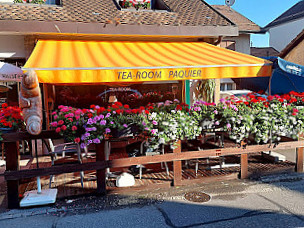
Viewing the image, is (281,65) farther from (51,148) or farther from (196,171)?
(51,148)

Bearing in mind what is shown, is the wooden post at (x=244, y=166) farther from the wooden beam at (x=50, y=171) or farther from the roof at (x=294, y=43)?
the roof at (x=294, y=43)

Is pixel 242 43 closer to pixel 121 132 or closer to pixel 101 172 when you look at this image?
pixel 121 132

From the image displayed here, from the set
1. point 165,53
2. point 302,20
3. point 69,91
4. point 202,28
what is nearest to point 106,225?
point 165,53

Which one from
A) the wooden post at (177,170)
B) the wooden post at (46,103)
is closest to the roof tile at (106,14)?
the wooden post at (46,103)

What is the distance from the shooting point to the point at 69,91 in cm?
887

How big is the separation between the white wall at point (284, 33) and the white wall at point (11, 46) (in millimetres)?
19177

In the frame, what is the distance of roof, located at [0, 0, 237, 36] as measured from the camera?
7652 millimetres

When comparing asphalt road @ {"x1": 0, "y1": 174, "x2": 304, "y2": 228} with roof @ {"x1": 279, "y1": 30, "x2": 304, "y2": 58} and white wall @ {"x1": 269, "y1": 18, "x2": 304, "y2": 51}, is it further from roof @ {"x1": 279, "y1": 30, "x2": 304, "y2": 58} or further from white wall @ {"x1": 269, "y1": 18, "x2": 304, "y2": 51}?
white wall @ {"x1": 269, "y1": 18, "x2": 304, "y2": 51}

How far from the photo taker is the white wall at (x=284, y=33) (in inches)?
763

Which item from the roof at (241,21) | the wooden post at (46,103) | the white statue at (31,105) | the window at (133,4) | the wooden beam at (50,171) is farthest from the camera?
the roof at (241,21)

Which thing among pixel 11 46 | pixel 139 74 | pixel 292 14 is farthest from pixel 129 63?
pixel 292 14

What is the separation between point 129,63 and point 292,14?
20.5 m

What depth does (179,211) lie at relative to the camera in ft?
15.1

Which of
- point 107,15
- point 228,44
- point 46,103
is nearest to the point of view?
point 46,103
